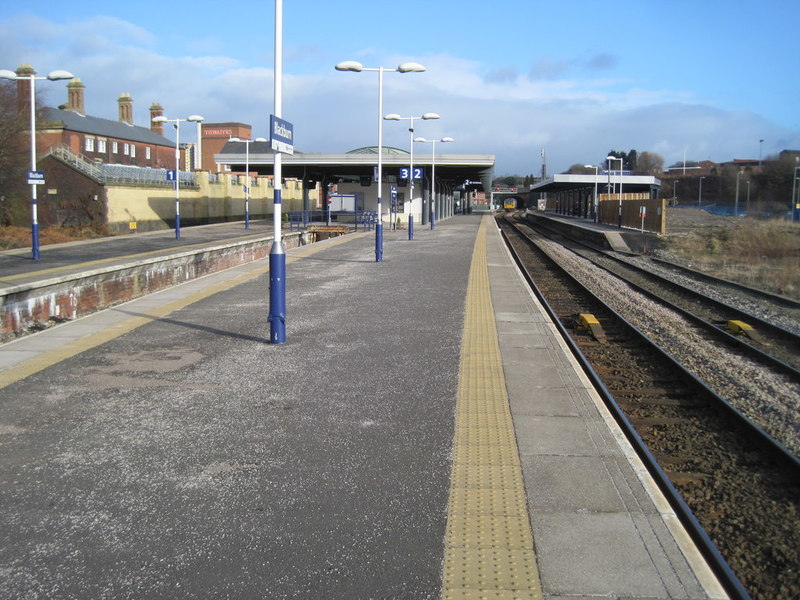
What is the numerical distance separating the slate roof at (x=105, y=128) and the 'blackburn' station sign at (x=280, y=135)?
178 ft

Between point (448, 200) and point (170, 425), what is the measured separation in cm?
7706

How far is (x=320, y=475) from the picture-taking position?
16.6ft

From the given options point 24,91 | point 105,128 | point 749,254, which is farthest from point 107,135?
point 749,254

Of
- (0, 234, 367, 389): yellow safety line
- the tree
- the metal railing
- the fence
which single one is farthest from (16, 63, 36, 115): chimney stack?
the tree

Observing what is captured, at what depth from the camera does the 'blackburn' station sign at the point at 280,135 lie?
9266 millimetres

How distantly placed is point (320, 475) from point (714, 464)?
3592 mm

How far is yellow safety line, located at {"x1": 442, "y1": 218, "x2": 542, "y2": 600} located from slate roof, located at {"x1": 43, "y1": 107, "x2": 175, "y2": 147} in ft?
193

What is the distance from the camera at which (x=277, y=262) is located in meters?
9.37

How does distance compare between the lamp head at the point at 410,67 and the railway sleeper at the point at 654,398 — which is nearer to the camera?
the railway sleeper at the point at 654,398

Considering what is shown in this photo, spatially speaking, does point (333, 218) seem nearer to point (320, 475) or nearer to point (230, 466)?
point (230, 466)

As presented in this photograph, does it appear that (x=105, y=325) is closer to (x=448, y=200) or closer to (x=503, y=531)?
(x=503, y=531)

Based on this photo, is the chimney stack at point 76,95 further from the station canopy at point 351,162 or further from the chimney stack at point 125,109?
the station canopy at point 351,162

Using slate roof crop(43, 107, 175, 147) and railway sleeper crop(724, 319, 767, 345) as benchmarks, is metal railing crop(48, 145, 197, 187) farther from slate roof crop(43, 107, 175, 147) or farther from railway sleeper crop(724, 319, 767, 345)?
railway sleeper crop(724, 319, 767, 345)

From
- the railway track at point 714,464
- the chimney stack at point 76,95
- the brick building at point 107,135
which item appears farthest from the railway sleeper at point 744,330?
the chimney stack at point 76,95
